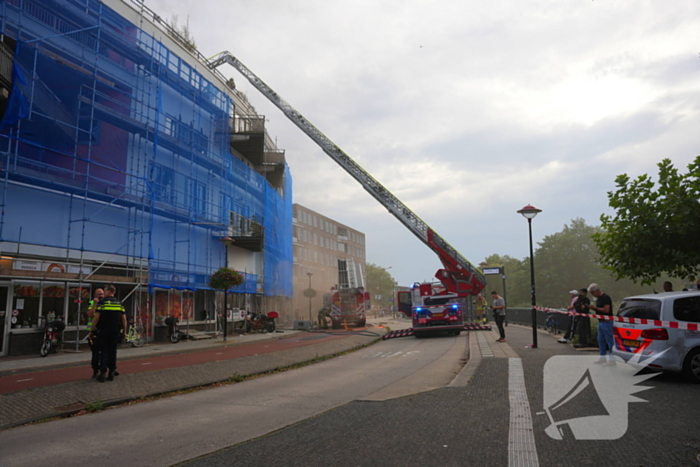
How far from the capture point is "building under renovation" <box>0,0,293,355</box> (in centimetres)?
1480

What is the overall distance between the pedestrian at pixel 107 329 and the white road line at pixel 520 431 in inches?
270

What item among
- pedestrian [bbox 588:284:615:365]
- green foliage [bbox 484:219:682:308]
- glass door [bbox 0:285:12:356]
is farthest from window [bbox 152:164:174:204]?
green foliage [bbox 484:219:682:308]

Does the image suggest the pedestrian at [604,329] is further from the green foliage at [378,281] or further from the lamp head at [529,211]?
the green foliage at [378,281]

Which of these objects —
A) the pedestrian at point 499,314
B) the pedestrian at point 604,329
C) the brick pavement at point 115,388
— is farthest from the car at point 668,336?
the brick pavement at point 115,388

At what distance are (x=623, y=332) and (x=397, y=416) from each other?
17.6 feet

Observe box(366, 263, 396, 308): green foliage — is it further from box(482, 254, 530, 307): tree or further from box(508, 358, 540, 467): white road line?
box(508, 358, 540, 467): white road line

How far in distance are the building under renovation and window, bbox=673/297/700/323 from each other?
15.5 metres

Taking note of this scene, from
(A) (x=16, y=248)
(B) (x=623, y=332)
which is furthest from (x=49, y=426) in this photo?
(A) (x=16, y=248)

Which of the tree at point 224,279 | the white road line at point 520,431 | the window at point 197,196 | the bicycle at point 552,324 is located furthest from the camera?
the window at point 197,196

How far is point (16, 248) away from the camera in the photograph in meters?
14.7

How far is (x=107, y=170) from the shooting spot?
59.0 ft

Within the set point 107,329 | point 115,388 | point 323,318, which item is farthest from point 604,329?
point 323,318

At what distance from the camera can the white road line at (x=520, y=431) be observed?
4348 millimetres

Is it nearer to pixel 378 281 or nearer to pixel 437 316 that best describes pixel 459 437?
pixel 437 316
